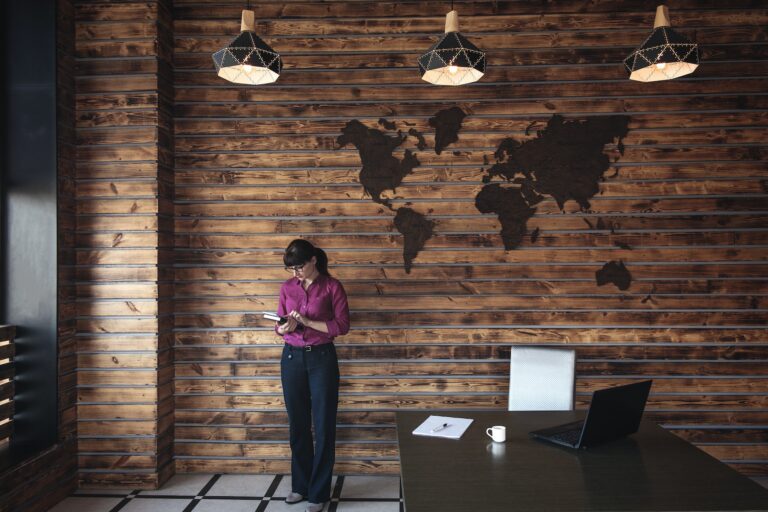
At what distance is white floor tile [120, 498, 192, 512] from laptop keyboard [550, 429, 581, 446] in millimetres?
2756

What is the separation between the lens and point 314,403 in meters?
3.87

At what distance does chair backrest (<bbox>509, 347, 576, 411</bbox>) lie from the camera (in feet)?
11.8

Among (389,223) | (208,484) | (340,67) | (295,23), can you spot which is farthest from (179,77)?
(208,484)

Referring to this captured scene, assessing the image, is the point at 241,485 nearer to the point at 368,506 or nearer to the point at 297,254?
the point at 368,506

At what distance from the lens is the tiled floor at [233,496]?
395 centimetres

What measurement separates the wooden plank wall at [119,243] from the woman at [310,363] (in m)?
1.20

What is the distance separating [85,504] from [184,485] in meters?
0.69

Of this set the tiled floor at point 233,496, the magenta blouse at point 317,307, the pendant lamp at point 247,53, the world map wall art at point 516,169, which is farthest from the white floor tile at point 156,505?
the pendant lamp at point 247,53

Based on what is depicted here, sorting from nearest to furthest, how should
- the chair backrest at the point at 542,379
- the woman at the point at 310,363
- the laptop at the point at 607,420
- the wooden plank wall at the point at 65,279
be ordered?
the laptop at the point at 607,420, the chair backrest at the point at 542,379, the woman at the point at 310,363, the wooden plank wall at the point at 65,279

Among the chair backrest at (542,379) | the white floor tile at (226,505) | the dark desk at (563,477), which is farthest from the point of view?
the white floor tile at (226,505)

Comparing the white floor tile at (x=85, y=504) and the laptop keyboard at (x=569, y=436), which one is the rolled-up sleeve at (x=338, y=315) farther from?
the white floor tile at (x=85, y=504)

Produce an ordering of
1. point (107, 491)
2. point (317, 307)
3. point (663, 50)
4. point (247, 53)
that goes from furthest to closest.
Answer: point (107, 491) < point (317, 307) < point (247, 53) < point (663, 50)

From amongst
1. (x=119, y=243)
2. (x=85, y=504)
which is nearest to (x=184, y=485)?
(x=85, y=504)

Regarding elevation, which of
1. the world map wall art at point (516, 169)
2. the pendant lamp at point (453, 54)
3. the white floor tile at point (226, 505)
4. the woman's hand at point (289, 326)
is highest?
the pendant lamp at point (453, 54)
